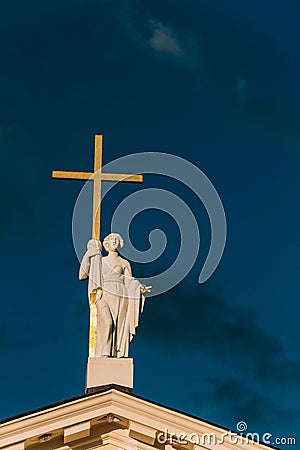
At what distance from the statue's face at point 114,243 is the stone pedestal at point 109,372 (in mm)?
2384

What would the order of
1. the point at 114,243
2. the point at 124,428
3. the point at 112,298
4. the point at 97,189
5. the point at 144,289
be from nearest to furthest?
the point at 124,428 < the point at 112,298 < the point at 144,289 < the point at 114,243 < the point at 97,189

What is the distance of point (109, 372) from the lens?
22.2 metres

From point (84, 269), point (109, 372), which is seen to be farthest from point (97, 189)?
point (109, 372)

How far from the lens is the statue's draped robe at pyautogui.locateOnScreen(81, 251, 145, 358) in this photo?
73.9ft

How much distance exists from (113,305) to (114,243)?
142cm

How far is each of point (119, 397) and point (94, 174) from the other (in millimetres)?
5465

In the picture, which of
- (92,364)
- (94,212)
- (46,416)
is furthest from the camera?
(94,212)

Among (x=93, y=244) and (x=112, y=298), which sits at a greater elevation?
(x=93, y=244)

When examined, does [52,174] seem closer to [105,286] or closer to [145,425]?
[105,286]

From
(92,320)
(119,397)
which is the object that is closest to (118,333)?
(92,320)

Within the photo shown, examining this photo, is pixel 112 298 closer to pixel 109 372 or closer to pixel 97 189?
pixel 109 372

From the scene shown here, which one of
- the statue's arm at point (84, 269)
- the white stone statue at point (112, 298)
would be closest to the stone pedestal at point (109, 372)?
the white stone statue at point (112, 298)

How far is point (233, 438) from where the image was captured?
20422 mm

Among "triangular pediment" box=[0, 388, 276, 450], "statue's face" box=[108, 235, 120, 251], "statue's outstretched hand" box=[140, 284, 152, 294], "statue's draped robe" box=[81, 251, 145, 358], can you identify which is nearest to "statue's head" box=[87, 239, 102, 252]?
"statue's draped robe" box=[81, 251, 145, 358]
